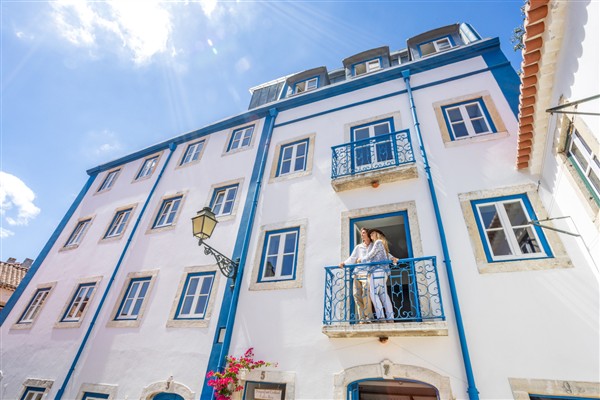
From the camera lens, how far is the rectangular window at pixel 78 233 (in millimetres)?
11105

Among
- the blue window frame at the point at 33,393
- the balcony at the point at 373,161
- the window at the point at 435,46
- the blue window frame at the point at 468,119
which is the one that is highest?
the window at the point at 435,46

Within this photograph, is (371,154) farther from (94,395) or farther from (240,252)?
(94,395)

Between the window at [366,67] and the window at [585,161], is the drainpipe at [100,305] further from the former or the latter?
the window at [585,161]

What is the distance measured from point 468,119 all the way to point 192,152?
949 cm

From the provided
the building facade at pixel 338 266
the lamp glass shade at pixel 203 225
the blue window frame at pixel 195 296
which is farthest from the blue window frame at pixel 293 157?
the blue window frame at pixel 195 296

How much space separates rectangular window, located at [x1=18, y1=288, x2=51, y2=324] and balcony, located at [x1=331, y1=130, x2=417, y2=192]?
10528mm

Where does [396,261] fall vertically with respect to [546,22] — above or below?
below

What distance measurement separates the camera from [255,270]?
21.9 feet

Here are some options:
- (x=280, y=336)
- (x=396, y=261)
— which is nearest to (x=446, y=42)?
(x=396, y=261)

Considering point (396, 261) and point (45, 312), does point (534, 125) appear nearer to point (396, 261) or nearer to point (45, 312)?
point (396, 261)

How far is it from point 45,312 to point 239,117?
9.06m

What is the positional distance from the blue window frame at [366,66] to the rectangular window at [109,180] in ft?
37.0

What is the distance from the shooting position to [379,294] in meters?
4.97

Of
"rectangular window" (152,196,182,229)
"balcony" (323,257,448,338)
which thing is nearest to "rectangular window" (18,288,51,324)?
"rectangular window" (152,196,182,229)
